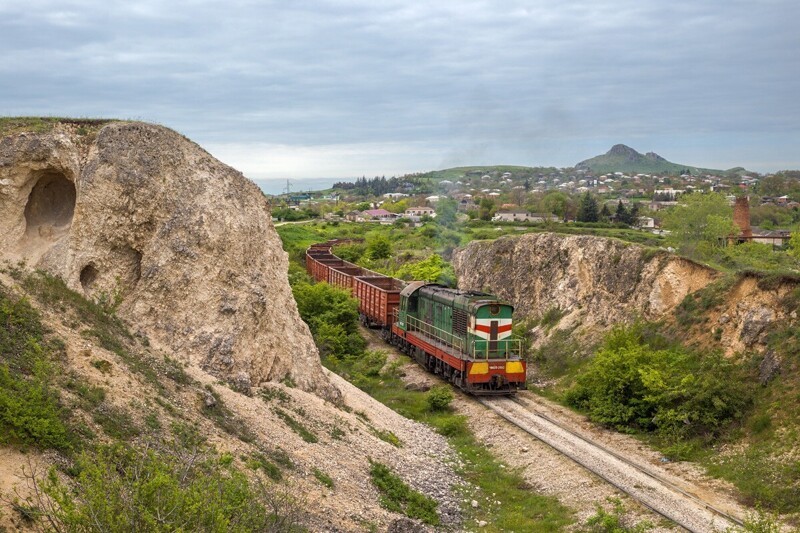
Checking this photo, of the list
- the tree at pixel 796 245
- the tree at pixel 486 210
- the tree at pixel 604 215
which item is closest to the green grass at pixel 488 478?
the tree at pixel 796 245

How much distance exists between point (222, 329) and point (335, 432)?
3918 mm

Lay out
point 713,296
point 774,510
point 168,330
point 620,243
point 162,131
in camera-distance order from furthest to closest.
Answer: point 620,243 → point 713,296 → point 162,131 → point 168,330 → point 774,510

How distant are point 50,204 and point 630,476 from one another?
56.1 ft

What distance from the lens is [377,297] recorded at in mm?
40594

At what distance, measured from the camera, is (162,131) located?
20.5 meters

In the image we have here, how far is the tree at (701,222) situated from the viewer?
135ft

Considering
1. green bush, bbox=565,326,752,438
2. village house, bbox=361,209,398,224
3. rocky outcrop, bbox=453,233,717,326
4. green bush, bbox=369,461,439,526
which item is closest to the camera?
green bush, bbox=369,461,439,526

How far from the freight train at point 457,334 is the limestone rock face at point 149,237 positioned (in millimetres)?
9792

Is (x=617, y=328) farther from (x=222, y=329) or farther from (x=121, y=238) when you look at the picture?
(x=121, y=238)

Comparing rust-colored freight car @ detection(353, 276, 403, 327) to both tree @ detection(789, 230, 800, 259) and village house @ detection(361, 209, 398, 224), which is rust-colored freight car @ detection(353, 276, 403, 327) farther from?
village house @ detection(361, 209, 398, 224)

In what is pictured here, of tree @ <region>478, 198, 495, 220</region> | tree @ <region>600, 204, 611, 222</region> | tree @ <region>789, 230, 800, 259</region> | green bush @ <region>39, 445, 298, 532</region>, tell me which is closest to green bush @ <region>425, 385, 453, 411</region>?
green bush @ <region>39, 445, 298, 532</region>

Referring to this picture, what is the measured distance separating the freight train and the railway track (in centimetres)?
236

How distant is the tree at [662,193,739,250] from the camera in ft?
135

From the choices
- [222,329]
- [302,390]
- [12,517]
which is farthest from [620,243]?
[12,517]
